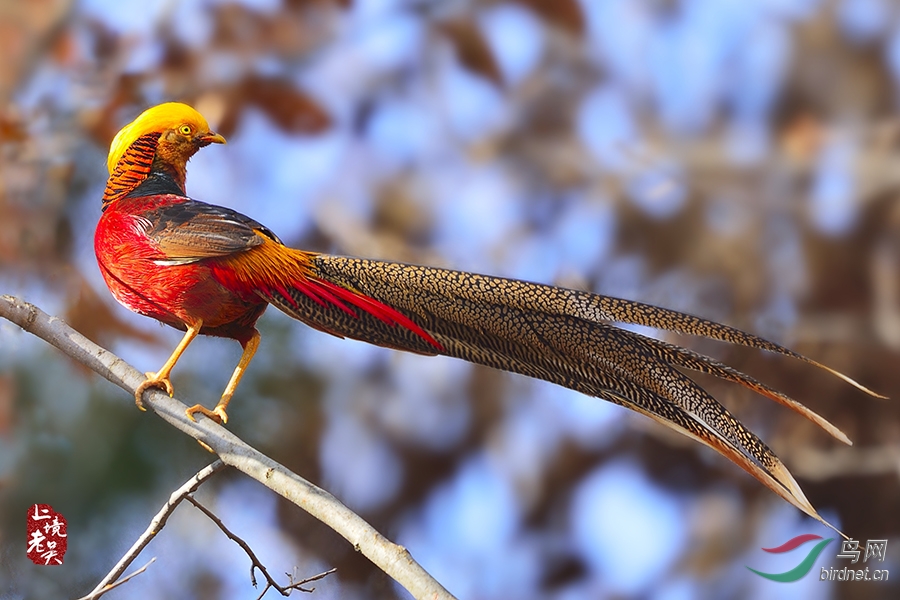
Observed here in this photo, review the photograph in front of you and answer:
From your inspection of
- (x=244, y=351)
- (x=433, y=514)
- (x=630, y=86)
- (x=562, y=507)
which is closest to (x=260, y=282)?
(x=244, y=351)

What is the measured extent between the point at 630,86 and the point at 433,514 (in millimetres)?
952

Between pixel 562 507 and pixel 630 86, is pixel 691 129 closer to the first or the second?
pixel 630 86

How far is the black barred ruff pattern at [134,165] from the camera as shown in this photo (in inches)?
65.1

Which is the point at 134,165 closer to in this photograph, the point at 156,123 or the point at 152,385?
the point at 156,123

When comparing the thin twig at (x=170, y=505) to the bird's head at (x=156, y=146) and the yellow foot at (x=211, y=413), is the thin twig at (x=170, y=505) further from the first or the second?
the bird's head at (x=156, y=146)

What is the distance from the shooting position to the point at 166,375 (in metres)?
1.57

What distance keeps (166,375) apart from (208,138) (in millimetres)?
462

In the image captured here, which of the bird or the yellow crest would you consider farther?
the yellow crest

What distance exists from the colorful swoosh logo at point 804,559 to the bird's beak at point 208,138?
51.2 inches

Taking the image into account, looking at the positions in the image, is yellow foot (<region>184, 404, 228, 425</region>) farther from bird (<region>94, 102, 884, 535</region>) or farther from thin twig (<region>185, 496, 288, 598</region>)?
thin twig (<region>185, 496, 288, 598</region>)

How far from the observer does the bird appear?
1.40 metres

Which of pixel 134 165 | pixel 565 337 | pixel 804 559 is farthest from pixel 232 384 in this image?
pixel 804 559

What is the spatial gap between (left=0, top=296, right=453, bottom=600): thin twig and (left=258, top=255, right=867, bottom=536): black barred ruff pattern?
0.26 m

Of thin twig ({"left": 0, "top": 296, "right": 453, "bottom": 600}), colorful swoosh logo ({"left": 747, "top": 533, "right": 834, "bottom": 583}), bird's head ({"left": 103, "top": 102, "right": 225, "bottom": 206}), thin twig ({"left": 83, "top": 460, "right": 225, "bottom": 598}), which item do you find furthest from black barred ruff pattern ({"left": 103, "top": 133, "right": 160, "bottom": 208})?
colorful swoosh logo ({"left": 747, "top": 533, "right": 834, "bottom": 583})
